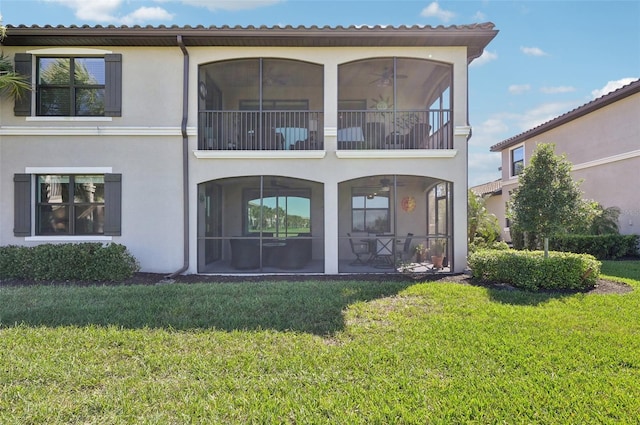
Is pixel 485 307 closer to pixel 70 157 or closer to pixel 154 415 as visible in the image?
pixel 154 415

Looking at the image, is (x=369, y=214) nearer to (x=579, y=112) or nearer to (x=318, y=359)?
(x=318, y=359)

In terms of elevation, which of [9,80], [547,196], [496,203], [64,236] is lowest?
[64,236]

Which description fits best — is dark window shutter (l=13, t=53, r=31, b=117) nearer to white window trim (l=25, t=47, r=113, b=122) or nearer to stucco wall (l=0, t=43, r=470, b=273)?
white window trim (l=25, t=47, r=113, b=122)

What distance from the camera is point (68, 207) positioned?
9.00m

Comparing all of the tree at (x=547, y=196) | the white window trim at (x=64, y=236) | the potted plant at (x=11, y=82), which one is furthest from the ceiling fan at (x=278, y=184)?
the tree at (x=547, y=196)

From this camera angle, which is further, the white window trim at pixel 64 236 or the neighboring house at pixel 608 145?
the neighboring house at pixel 608 145

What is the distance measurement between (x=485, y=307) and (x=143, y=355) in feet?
17.3

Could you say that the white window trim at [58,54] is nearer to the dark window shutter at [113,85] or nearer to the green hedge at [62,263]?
the dark window shutter at [113,85]

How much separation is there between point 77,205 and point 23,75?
3.59 meters

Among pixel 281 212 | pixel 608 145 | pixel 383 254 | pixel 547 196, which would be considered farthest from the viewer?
pixel 608 145

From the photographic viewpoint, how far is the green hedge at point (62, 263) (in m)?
7.97

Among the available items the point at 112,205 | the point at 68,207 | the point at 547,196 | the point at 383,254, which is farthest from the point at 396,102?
the point at 68,207

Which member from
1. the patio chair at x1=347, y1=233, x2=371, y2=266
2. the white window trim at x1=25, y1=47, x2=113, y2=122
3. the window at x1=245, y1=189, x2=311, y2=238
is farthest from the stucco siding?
the patio chair at x1=347, y1=233, x2=371, y2=266

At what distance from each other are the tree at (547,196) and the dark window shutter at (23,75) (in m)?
12.7
